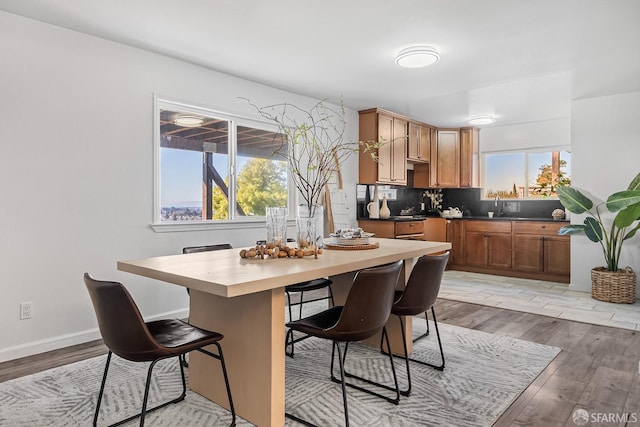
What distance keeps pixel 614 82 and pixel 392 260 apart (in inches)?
149

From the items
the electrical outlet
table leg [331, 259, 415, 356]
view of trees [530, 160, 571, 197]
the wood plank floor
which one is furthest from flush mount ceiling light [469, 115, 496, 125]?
the electrical outlet

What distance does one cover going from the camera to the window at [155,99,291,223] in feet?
12.5

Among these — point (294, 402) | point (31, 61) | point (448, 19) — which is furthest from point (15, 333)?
point (448, 19)

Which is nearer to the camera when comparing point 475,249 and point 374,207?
point 374,207

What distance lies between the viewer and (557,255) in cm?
566

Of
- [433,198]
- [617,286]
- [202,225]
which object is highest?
[433,198]

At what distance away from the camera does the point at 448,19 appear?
2848mm

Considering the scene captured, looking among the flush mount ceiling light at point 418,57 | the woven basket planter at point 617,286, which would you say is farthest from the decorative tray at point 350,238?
the woven basket planter at point 617,286

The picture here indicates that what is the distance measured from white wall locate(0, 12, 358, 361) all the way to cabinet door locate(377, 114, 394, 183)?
283cm

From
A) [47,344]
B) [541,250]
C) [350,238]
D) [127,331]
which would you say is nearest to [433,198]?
[541,250]

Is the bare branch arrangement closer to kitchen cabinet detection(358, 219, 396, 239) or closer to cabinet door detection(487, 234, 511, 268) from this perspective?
kitchen cabinet detection(358, 219, 396, 239)

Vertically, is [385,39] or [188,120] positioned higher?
[385,39]

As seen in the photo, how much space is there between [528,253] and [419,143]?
91.9 inches

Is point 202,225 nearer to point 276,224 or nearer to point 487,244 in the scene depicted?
point 276,224
